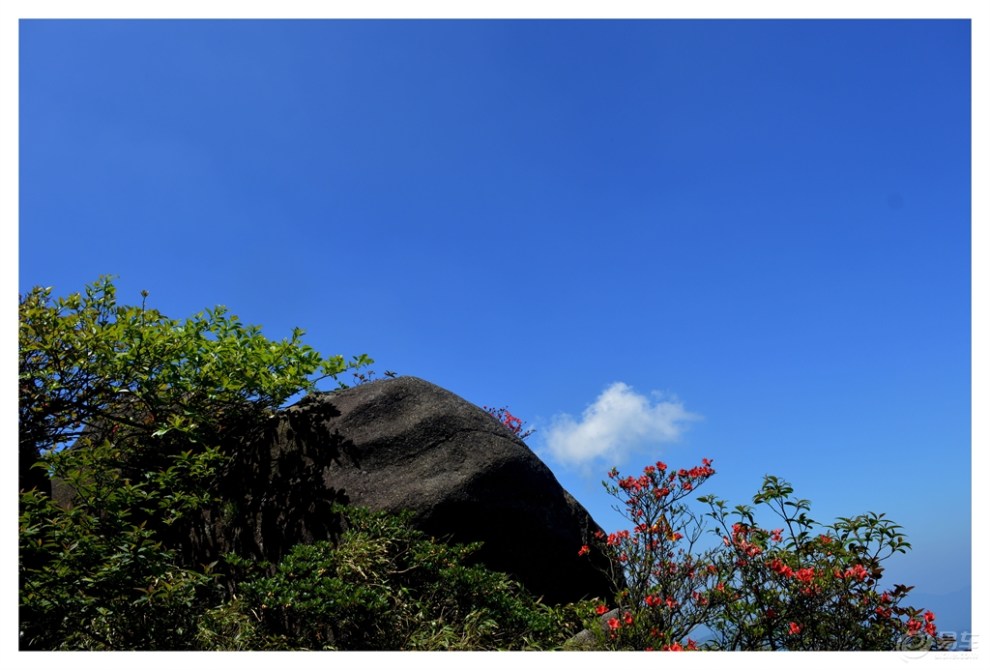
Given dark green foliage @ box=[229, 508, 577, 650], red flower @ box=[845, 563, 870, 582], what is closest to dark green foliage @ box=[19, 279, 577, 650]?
dark green foliage @ box=[229, 508, 577, 650]

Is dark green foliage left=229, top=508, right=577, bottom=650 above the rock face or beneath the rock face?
beneath

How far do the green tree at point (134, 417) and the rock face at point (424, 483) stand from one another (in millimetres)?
642

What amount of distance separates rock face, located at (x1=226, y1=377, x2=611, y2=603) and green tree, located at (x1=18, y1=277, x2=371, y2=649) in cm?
64

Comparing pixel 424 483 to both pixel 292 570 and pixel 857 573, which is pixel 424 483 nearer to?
pixel 292 570

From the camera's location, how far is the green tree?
23.4ft

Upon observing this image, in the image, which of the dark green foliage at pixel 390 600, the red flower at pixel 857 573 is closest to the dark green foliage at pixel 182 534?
the dark green foliage at pixel 390 600

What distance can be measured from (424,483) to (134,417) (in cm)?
406

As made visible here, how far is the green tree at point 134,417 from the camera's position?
7145mm

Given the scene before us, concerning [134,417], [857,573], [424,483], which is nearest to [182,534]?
[134,417]

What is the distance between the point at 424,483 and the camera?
310 inches

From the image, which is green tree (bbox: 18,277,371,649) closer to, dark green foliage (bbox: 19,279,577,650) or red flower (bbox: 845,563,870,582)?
dark green foliage (bbox: 19,279,577,650)

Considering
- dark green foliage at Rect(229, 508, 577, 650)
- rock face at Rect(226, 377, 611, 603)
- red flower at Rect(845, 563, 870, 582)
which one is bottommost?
dark green foliage at Rect(229, 508, 577, 650)

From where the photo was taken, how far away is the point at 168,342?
28.9 feet
